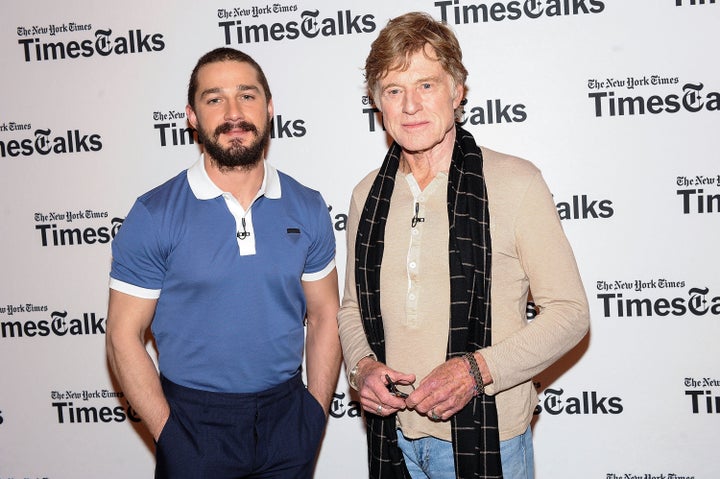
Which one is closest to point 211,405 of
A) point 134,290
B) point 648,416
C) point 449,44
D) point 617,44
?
point 134,290

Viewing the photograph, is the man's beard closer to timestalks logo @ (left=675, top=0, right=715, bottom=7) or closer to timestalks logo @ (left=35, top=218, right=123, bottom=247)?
timestalks logo @ (left=35, top=218, right=123, bottom=247)

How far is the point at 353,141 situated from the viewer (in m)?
3.05

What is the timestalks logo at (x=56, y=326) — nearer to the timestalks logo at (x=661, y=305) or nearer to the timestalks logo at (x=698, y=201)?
the timestalks logo at (x=661, y=305)

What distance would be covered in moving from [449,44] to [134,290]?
4.30 ft

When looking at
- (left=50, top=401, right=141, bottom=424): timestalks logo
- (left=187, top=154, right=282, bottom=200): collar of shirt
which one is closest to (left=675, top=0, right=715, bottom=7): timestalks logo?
(left=187, top=154, right=282, bottom=200): collar of shirt

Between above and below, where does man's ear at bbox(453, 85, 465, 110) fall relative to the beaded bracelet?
above

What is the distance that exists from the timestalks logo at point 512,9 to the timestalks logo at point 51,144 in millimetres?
1738

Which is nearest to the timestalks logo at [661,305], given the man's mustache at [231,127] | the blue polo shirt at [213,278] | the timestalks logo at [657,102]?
the timestalks logo at [657,102]

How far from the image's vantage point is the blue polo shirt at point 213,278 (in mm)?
2234

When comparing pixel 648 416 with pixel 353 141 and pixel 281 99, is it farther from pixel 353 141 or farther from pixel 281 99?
pixel 281 99

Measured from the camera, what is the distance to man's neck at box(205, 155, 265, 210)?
2348mm

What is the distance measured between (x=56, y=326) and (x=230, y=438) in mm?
1489

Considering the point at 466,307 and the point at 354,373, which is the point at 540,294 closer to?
the point at 466,307

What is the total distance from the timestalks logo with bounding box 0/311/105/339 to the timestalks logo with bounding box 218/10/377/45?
149 centimetres
